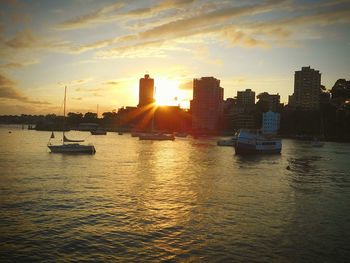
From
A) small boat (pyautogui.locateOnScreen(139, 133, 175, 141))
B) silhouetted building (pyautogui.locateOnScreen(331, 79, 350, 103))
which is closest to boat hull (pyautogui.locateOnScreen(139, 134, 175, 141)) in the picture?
small boat (pyautogui.locateOnScreen(139, 133, 175, 141))

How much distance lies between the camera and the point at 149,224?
2503 centimetres

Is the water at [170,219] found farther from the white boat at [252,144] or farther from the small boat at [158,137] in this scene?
the small boat at [158,137]

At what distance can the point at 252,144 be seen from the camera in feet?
312

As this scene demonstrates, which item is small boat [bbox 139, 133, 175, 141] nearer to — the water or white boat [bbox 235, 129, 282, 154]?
white boat [bbox 235, 129, 282, 154]

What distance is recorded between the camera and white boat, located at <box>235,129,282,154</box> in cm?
9431

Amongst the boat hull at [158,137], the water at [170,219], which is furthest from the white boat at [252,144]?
the boat hull at [158,137]

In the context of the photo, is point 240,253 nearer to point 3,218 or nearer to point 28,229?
point 28,229

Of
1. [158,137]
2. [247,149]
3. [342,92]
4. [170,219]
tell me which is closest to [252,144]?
[247,149]

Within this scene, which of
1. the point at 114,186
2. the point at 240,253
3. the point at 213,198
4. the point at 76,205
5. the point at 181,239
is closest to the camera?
the point at 240,253

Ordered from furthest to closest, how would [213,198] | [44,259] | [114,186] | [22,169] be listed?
[22,169] < [114,186] < [213,198] < [44,259]

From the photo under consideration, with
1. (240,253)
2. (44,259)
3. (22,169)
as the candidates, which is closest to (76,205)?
(44,259)

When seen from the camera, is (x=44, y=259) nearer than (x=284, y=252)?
Yes

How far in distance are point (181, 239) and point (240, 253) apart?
4.10 meters

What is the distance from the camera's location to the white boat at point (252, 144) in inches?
3713
